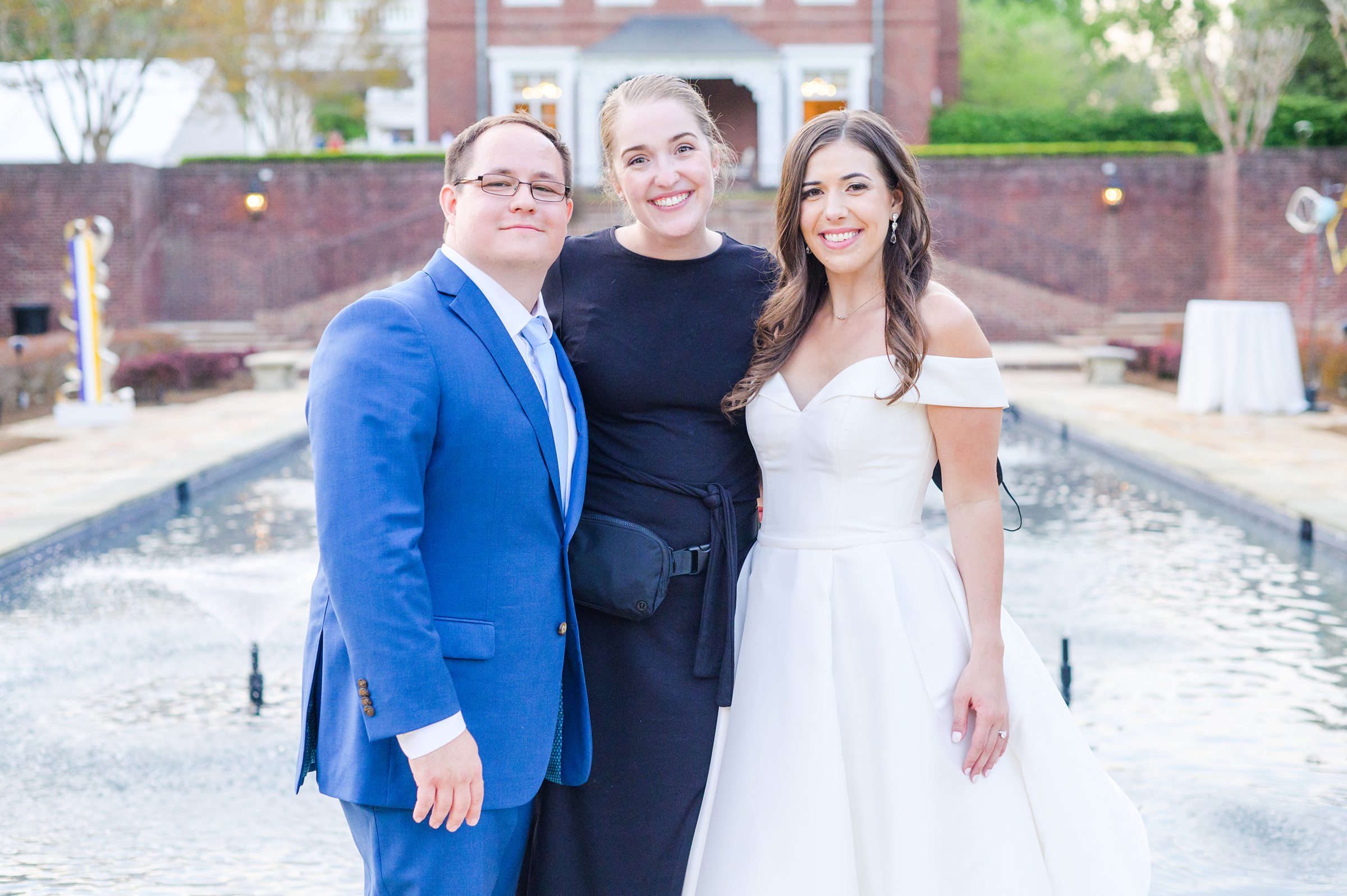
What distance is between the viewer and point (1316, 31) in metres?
25.3

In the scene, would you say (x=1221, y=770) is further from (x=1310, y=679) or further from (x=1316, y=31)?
(x=1316, y=31)

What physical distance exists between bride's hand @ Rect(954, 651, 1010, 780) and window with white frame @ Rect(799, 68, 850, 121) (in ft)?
91.7

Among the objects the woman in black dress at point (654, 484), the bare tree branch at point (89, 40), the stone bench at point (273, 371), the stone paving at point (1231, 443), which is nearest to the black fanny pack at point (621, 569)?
the woman in black dress at point (654, 484)

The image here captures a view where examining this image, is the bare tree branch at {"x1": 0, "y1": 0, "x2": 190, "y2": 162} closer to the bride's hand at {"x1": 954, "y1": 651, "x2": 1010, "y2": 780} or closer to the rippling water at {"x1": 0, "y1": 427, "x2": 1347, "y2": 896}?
the rippling water at {"x1": 0, "y1": 427, "x2": 1347, "y2": 896}

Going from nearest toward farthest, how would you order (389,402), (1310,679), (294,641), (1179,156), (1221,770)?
1. (389,402)
2. (1221,770)
3. (1310,679)
4. (294,641)
5. (1179,156)

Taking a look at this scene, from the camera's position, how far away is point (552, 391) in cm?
237

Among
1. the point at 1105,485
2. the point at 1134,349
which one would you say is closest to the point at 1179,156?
the point at 1134,349

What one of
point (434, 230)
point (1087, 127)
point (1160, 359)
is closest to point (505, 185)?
point (1160, 359)

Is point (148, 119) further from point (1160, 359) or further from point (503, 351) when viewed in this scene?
point (503, 351)

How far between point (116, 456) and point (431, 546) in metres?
10.2

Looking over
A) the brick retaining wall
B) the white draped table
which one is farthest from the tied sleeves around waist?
the brick retaining wall

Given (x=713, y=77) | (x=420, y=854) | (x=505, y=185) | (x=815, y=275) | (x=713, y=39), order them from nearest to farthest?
(x=420, y=854) < (x=505, y=185) < (x=815, y=275) < (x=713, y=39) < (x=713, y=77)

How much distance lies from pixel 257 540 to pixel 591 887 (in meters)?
6.20

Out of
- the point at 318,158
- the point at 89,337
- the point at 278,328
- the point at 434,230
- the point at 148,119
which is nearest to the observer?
the point at 89,337
